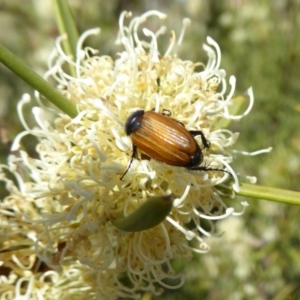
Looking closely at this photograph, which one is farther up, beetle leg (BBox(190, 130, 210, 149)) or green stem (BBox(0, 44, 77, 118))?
green stem (BBox(0, 44, 77, 118))

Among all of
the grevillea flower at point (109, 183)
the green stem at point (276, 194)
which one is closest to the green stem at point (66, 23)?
the grevillea flower at point (109, 183)

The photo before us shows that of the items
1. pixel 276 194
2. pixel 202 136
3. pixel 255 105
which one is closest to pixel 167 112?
pixel 202 136

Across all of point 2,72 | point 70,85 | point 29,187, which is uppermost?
point 70,85

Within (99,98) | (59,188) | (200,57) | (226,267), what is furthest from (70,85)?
(200,57)

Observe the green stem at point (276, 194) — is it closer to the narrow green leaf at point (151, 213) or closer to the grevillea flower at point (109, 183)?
the grevillea flower at point (109, 183)

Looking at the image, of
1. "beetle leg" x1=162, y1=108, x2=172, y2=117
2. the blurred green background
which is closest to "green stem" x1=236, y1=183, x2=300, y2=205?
"beetle leg" x1=162, y1=108, x2=172, y2=117

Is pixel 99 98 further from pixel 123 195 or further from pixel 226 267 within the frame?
pixel 226 267

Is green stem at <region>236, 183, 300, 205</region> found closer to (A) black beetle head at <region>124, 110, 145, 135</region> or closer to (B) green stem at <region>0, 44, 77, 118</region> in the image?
(A) black beetle head at <region>124, 110, 145, 135</region>
